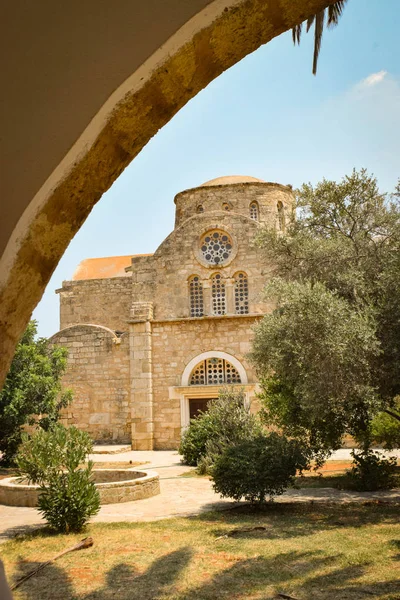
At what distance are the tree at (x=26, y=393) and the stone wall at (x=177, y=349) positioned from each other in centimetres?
397

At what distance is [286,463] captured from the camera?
845 centimetres

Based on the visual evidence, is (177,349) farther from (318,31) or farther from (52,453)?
(318,31)

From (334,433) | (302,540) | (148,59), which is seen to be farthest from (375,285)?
(148,59)

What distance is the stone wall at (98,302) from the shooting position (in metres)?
25.2

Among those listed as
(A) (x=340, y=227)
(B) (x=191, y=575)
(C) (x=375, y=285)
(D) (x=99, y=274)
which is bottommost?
(B) (x=191, y=575)

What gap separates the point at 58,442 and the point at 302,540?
3.82 metres

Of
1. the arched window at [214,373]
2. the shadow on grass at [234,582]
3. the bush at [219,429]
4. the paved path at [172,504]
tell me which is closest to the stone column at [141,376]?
the arched window at [214,373]

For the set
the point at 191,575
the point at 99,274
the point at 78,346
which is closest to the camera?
the point at 191,575

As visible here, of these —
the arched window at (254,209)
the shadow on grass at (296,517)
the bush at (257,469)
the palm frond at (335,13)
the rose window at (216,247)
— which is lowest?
the shadow on grass at (296,517)

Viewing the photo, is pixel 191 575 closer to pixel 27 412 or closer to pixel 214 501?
pixel 214 501

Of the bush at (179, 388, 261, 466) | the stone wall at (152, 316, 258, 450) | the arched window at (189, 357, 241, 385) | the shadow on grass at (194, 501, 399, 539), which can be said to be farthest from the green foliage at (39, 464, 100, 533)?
the arched window at (189, 357, 241, 385)

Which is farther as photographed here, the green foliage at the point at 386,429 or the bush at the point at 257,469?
the green foliage at the point at 386,429

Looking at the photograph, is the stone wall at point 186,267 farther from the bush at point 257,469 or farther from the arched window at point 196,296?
the bush at point 257,469

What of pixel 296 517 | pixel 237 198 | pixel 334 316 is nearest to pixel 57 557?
pixel 296 517
